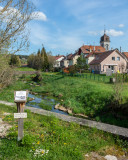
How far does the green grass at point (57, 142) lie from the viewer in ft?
11.8

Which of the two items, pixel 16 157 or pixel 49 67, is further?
pixel 49 67

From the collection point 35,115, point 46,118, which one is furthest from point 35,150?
point 35,115

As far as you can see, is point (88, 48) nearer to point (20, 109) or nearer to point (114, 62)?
point (114, 62)

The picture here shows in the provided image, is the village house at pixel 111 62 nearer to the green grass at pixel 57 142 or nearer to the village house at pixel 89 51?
the village house at pixel 89 51

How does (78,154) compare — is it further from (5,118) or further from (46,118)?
(5,118)

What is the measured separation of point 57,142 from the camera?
431 cm

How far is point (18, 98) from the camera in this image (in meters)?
4.05

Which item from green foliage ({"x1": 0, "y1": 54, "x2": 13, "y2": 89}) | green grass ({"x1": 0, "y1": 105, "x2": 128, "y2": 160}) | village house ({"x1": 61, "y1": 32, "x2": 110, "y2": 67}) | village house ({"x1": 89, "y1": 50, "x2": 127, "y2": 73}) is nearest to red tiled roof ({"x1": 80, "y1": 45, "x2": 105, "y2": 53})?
village house ({"x1": 61, "y1": 32, "x2": 110, "y2": 67})

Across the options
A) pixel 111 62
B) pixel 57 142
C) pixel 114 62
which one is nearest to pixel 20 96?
pixel 57 142

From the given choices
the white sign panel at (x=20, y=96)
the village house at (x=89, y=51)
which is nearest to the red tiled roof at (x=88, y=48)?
the village house at (x=89, y=51)

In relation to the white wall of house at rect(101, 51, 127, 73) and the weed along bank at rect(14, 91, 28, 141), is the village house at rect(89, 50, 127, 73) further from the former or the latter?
the weed along bank at rect(14, 91, 28, 141)

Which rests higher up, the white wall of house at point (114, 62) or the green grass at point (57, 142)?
the white wall of house at point (114, 62)

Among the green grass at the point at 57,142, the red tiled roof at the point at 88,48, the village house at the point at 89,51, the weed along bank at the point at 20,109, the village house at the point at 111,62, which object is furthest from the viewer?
the red tiled roof at the point at 88,48

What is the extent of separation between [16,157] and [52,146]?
987mm
